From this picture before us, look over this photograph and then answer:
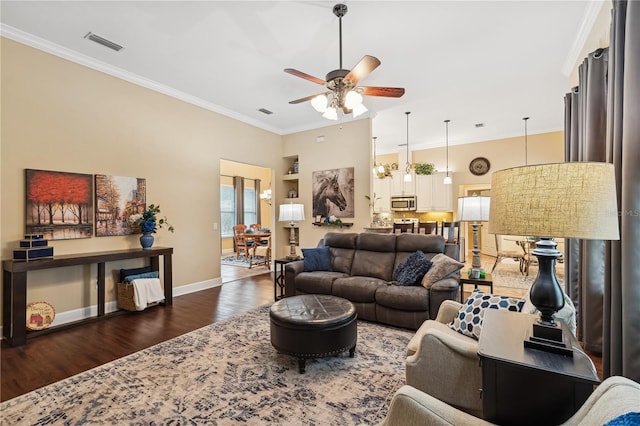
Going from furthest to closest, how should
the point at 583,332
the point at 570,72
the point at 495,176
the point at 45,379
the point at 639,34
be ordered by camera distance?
1. the point at 570,72
2. the point at 583,332
3. the point at 45,379
4. the point at 639,34
5. the point at 495,176

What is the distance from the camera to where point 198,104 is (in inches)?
206

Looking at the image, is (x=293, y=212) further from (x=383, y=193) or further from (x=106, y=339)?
(x=383, y=193)

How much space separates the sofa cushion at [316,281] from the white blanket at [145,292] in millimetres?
2007

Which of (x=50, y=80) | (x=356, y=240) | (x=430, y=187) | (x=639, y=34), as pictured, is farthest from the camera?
(x=430, y=187)

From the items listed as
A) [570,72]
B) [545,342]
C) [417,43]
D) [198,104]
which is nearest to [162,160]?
[198,104]

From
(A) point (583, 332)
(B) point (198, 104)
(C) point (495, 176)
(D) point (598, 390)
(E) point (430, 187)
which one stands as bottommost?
(A) point (583, 332)

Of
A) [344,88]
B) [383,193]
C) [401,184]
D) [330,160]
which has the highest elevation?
[344,88]

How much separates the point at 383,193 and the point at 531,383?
8.30m

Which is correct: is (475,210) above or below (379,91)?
below

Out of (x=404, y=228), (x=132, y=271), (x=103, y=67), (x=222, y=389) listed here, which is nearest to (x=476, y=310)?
(x=222, y=389)

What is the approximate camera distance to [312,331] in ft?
7.98

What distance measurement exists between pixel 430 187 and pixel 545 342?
7776 millimetres

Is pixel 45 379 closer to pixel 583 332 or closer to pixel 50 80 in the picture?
pixel 50 80

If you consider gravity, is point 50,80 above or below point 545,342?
above
